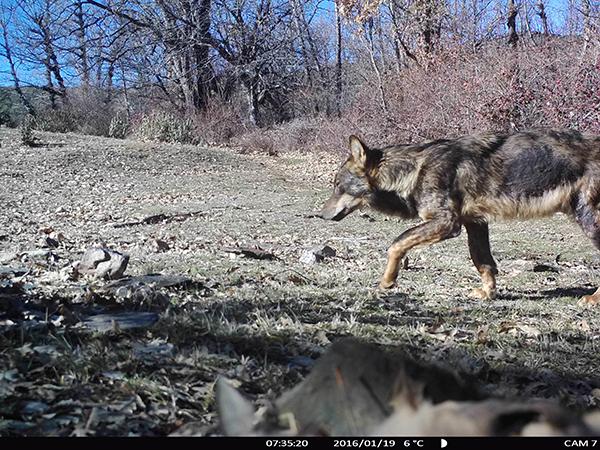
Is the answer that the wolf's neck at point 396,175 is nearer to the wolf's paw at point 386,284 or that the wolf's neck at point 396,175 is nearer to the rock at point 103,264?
the wolf's paw at point 386,284

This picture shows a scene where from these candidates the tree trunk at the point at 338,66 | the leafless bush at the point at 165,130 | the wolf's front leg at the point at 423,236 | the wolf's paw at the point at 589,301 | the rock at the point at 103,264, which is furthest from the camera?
the tree trunk at the point at 338,66

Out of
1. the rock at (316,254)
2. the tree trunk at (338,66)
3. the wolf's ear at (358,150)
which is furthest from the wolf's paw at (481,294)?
the tree trunk at (338,66)

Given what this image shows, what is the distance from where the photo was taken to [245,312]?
15.3ft

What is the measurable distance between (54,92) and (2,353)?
148 feet

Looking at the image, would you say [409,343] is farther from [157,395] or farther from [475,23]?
[475,23]


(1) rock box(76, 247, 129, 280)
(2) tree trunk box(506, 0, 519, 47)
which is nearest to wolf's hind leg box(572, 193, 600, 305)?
(1) rock box(76, 247, 129, 280)

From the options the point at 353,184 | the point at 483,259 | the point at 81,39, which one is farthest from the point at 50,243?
the point at 81,39

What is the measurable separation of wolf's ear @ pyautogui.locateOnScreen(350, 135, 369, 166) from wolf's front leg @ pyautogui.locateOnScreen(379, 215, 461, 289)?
1139 mm

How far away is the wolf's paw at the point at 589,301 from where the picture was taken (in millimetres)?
6305
